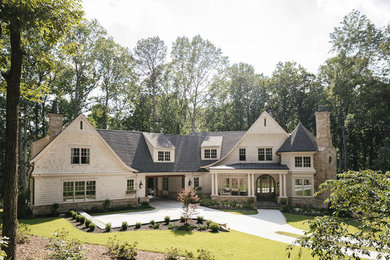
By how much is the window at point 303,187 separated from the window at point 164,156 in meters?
12.6

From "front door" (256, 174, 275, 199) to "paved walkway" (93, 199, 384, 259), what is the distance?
181 inches

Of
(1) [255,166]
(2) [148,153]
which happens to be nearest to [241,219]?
(1) [255,166]

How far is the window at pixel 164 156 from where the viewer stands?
2547cm

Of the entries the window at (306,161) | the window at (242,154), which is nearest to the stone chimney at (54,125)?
the window at (242,154)

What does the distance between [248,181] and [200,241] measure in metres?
12.3

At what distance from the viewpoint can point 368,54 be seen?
96.3 ft

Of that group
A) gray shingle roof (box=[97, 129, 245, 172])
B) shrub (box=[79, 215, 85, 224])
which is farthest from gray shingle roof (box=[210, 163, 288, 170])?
shrub (box=[79, 215, 85, 224])

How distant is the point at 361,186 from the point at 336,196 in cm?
54

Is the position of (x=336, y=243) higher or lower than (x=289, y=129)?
lower

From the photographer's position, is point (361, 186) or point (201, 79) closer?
point (361, 186)

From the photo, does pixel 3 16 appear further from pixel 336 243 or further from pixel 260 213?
pixel 260 213

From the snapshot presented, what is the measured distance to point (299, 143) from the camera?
2403 cm

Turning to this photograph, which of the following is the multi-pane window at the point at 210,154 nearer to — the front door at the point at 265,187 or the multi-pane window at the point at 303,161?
the front door at the point at 265,187

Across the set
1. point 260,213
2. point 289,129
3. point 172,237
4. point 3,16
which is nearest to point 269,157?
point 260,213
